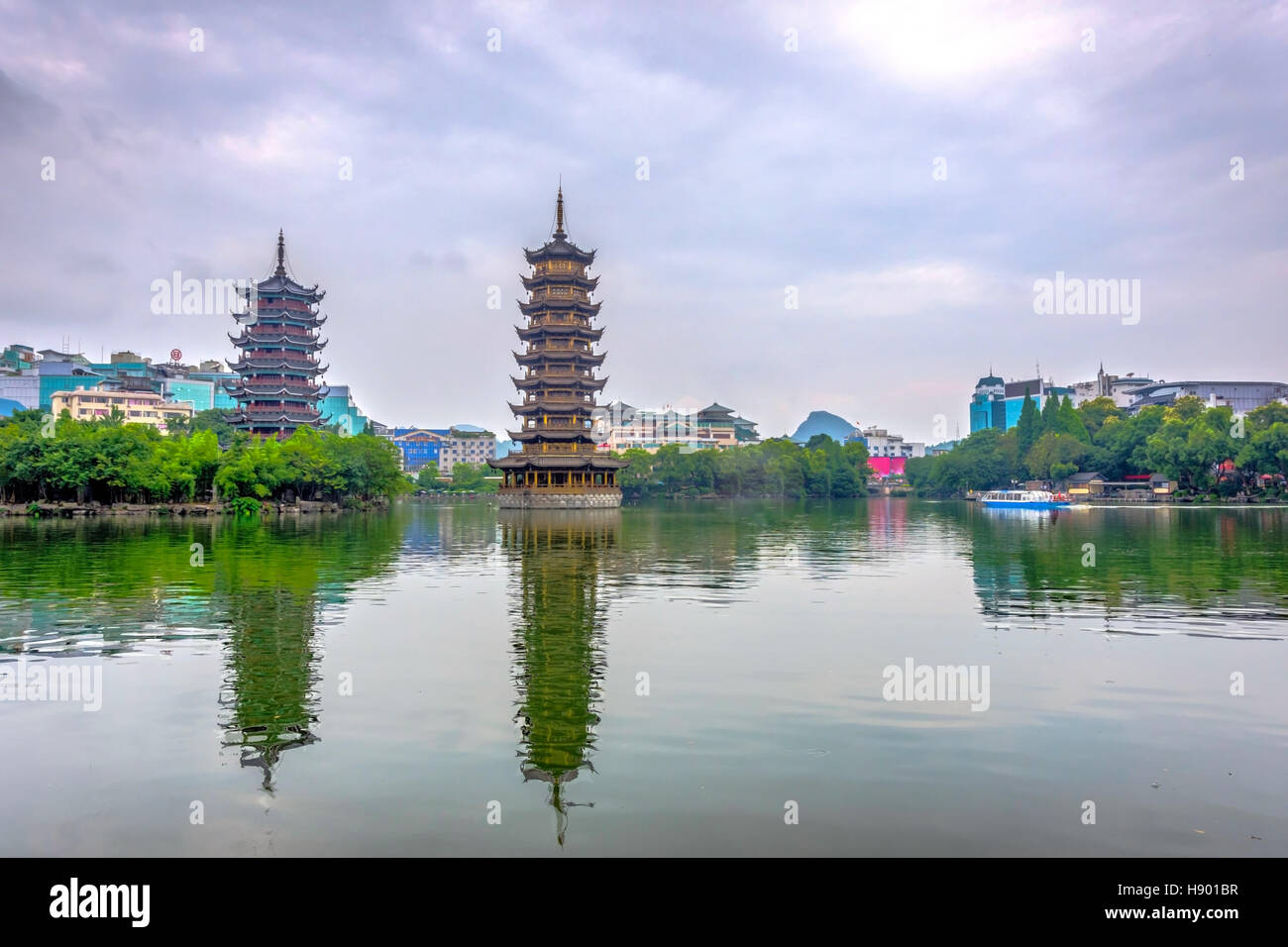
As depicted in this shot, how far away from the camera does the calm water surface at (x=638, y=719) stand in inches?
262

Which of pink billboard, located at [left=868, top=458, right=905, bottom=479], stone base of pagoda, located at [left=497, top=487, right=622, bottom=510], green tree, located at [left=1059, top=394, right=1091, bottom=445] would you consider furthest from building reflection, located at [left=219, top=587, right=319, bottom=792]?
pink billboard, located at [left=868, top=458, right=905, bottom=479]

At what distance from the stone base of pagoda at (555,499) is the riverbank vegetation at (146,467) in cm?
1224

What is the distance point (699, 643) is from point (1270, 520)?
50.4m

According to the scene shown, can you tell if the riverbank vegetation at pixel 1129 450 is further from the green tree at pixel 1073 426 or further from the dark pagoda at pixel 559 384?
the dark pagoda at pixel 559 384

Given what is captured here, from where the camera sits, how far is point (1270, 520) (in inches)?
2012

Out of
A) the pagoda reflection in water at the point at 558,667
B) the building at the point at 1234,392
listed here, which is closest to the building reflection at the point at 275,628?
the pagoda reflection in water at the point at 558,667

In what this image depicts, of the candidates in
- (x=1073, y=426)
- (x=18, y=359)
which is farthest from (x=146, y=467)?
(x=18, y=359)

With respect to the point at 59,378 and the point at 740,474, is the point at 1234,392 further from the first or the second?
the point at 59,378

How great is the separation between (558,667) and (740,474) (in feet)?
346

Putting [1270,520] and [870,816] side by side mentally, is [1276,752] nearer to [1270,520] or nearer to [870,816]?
[870,816]

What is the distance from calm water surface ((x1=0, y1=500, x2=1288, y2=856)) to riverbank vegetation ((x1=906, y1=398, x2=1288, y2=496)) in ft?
227

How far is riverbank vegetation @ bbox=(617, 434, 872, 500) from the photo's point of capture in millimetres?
113500

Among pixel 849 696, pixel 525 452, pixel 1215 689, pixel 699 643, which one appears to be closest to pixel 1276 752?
pixel 1215 689

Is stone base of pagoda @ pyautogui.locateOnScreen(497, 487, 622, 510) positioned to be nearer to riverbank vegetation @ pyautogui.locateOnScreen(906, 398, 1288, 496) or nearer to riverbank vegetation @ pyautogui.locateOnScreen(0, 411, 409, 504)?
riverbank vegetation @ pyautogui.locateOnScreen(0, 411, 409, 504)
